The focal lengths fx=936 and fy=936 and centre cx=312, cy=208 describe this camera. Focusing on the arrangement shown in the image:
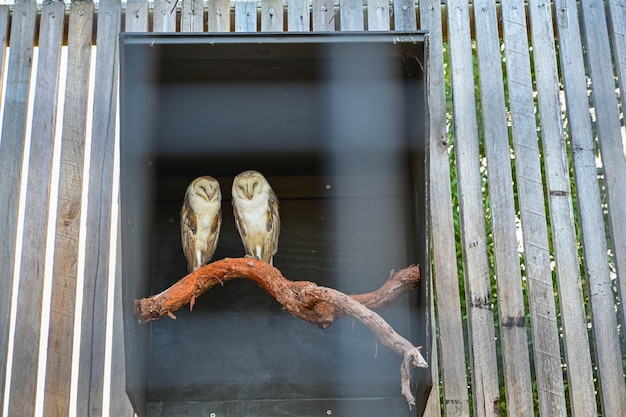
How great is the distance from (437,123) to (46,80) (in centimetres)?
116

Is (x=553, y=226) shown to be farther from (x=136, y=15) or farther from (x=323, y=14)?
(x=136, y=15)

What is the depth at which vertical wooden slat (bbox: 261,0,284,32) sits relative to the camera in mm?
2863

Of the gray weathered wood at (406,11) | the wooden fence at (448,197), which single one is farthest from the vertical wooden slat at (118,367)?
the gray weathered wood at (406,11)

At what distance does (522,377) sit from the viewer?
2.49 metres

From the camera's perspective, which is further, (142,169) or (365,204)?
(365,204)

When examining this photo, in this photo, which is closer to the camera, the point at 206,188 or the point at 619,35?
the point at 206,188

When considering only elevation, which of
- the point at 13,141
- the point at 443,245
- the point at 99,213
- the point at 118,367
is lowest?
the point at 118,367

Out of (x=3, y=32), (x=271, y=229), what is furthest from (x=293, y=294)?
(x=3, y=32)

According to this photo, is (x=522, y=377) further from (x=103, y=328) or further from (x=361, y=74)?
(x=103, y=328)

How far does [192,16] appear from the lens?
9.39 ft

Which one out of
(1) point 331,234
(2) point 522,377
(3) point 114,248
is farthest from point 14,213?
(2) point 522,377

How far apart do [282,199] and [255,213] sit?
18cm

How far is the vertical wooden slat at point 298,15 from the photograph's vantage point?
2855mm

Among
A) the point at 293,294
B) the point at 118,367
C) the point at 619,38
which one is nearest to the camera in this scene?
the point at 293,294
